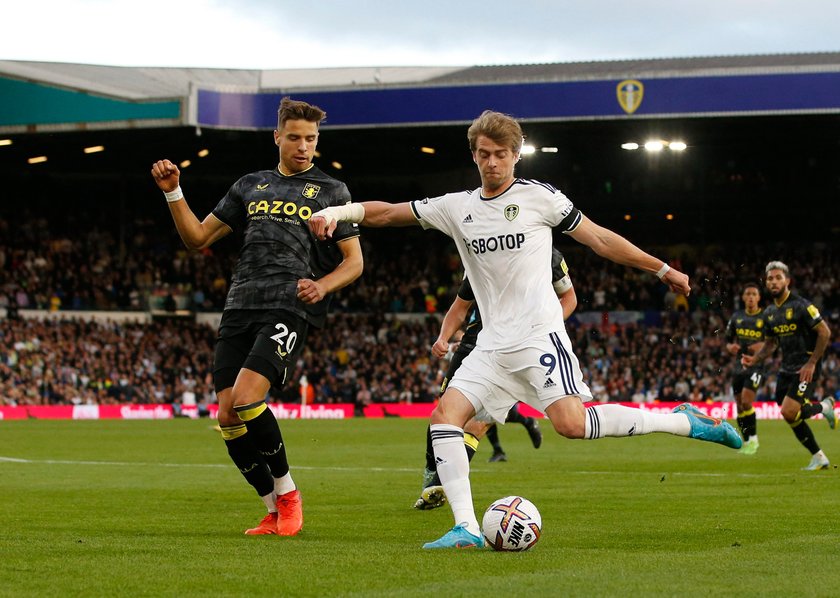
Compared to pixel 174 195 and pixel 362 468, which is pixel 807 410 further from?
pixel 174 195

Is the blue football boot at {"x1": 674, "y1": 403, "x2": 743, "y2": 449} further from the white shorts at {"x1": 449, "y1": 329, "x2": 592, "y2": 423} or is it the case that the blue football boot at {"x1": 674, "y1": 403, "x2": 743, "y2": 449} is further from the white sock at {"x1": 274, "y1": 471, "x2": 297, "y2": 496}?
the white sock at {"x1": 274, "y1": 471, "x2": 297, "y2": 496}

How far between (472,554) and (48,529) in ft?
9.76

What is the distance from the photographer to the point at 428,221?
7.13 metres

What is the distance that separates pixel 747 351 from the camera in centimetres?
1736

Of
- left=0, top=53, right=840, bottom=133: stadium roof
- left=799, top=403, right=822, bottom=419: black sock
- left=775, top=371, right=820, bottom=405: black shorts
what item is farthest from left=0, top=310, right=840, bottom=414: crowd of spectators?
left=799, top=403, right=822, bottom=419: black sock

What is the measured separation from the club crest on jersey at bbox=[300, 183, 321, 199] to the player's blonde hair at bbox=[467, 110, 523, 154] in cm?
128

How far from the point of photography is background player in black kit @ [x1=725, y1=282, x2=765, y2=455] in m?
17.0

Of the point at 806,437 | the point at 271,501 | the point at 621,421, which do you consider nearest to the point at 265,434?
the point at 271,501

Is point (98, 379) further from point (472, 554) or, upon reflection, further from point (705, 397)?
point (472, 554)

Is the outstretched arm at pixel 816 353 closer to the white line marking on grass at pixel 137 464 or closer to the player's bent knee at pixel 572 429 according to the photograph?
the white line marking on grass at pixel 137 464

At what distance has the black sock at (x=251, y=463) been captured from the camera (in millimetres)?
7805

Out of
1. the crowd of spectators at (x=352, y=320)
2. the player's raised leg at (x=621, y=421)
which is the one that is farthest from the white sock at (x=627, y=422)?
the crowd of spectators at (x=352, y=320)

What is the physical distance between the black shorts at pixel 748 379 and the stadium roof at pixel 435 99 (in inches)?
651

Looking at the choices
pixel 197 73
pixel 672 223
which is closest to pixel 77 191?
pixel 197 73
